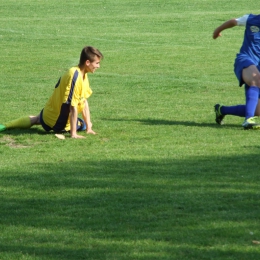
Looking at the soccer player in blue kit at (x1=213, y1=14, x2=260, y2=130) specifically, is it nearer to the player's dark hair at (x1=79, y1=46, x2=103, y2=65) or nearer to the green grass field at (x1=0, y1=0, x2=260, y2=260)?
the green grass field at (x1=0, y1=0, x2=260, y2=260)

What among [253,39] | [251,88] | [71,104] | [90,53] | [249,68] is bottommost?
[71,104]

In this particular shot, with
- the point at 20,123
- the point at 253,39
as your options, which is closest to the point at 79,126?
the point at 20,123

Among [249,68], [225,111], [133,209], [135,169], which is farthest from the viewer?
[225,111]

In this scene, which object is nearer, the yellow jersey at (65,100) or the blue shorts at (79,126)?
the yellow jersey at (65,100)

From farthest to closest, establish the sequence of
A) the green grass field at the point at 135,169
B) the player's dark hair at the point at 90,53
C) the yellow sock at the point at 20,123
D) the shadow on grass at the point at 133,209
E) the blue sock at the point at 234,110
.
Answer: the blue sock at the point at 234,110
the yellow sock at the point at 20,123
the player's dark hair at the point at 90,53
the green grass field at the point at 135,169
the shadow on grass at the point at 133,209

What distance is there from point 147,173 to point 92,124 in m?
3.26

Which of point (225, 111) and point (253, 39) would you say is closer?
point (253, 39)

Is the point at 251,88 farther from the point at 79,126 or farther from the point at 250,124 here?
the point at 79,126

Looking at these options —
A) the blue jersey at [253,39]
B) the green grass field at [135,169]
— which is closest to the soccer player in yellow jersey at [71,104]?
the green grass field at [135,169]

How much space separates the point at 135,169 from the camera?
26.8 feet

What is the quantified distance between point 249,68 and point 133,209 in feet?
14.3

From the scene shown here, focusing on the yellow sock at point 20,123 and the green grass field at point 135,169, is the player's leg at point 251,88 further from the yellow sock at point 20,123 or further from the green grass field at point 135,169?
the yellow sock at point 20,123

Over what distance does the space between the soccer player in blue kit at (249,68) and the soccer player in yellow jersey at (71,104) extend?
5.77 feet

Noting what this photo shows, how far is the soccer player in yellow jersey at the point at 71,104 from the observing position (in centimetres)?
→ 1014
